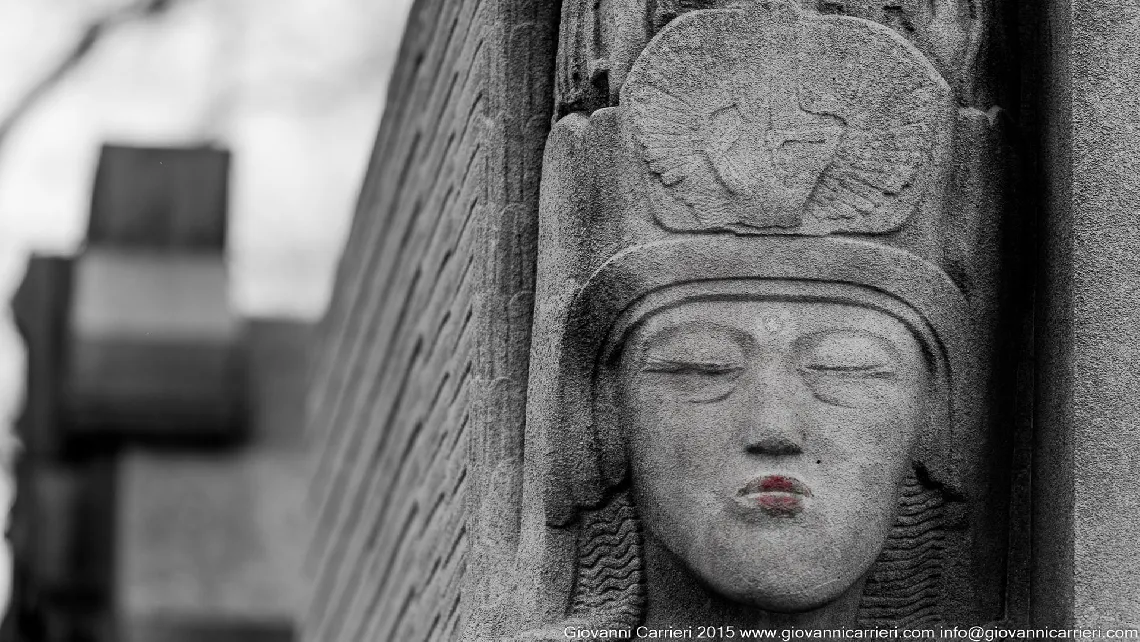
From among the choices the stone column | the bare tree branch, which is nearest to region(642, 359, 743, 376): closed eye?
the stone column

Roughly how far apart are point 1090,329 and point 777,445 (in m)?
0.69

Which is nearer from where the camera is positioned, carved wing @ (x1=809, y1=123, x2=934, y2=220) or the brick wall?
carved wing @ (x1=809, y1=123, x2=934, y2=220)

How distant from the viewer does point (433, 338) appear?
7.17 m

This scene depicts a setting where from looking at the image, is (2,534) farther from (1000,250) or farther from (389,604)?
(1000,250)

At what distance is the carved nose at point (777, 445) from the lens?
212 inches

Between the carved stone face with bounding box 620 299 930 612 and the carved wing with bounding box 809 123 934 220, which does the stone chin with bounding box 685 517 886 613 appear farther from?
the carved wing with bounding box 809 123 934 220

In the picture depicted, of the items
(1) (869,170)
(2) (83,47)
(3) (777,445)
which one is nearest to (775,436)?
(3) (777,445)

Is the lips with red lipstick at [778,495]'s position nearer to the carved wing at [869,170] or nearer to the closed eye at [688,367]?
the closed eye at [688,367]

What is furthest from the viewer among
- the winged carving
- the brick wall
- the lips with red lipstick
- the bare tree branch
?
the bare tree branch

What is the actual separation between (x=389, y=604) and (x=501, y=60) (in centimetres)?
207

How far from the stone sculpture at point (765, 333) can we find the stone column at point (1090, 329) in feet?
0.45

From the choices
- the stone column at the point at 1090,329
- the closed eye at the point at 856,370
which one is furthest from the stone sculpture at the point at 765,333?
the stone column at the point at 1090,329

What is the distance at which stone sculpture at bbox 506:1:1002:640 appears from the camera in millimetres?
5434

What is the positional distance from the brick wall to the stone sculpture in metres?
0.18
